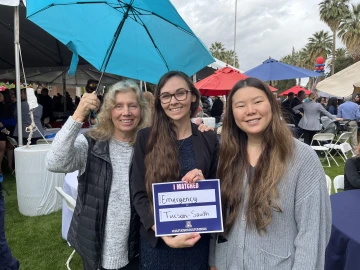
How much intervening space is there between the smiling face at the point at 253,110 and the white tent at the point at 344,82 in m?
4.50

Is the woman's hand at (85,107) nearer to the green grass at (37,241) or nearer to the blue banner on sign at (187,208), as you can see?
the blue banner on sign at (187,208)

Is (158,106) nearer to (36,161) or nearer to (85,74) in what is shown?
(36,161)

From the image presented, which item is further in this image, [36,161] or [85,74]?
[85,74]

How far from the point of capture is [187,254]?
1.59 metres

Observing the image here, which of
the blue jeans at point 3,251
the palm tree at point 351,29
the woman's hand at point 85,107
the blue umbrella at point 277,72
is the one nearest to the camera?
the woman's hand at point 85,107

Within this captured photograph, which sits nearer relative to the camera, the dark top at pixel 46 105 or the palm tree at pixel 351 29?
the dark top at pixel 46 105

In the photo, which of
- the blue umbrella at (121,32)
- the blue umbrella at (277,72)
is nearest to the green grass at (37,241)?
the blue umbrella at (121,32)

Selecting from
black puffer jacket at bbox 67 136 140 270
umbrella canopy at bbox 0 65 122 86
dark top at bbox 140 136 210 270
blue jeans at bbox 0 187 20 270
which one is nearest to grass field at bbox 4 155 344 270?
blue jeans at bbox 0 187 20 270

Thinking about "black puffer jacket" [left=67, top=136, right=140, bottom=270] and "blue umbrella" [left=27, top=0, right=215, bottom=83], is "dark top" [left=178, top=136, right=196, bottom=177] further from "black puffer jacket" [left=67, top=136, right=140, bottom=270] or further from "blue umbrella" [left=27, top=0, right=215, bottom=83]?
"blue umbrella" [left=27, top=0, right=215, bottom=83]

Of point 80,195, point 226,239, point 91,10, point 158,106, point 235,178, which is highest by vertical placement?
point 91,10

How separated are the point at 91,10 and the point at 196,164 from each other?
4.70 feet

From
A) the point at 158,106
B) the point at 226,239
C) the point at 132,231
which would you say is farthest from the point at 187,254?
the point at 158,106

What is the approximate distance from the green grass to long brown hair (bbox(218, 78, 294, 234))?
2.54m

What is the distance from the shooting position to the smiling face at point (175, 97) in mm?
→ 1629
